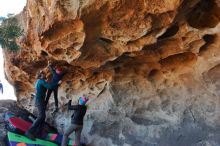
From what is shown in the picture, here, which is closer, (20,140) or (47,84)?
(20,140)

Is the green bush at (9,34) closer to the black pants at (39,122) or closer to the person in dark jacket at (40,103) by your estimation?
the person in dark jacket at (40,103)

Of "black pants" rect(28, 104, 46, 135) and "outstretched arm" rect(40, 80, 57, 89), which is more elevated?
"outstretched arm" rect(40, 80, 57, 89)

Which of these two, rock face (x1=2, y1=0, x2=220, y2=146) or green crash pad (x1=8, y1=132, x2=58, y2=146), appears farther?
green crash pad (x1=8, y1=132, x2=58, y2=146)

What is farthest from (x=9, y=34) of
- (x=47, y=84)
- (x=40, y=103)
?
(x=40, y=103)

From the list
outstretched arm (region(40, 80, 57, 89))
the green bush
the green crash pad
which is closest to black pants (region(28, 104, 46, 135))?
the green crash pad

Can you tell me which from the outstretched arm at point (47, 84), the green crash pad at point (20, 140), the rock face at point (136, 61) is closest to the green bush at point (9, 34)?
the rock face at point (136, 61)

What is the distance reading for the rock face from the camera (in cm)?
721

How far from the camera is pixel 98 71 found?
371 inches

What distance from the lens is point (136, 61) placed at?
8.81 metres

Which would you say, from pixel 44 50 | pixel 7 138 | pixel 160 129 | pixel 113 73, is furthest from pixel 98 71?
pixel 7 138

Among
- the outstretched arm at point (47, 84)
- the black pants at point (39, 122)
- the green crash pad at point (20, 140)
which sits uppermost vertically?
the outstretched arm at point (47, 84)

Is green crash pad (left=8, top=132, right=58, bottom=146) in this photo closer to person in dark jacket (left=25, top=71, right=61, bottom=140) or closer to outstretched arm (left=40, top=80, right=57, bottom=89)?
person in dark jacket (left=25, top=71, right=61, bottom=140)

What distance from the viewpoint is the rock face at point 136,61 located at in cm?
721

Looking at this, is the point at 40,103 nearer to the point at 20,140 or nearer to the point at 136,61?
the point at 20,140
